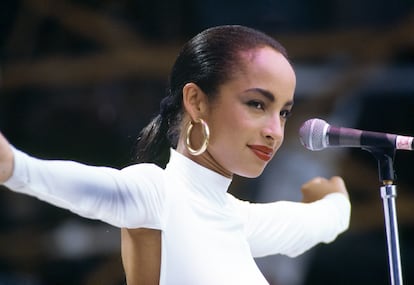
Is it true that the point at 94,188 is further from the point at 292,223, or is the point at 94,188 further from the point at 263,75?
the point at 292,223

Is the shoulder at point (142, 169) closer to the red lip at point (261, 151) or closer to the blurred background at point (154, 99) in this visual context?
the red lip at point (261, 151)

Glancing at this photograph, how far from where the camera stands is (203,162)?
3.64ft

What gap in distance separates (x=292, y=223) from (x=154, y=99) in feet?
3.81

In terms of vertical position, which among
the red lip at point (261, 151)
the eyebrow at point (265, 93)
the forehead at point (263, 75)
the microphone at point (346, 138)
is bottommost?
the red lip at point (261, 151)

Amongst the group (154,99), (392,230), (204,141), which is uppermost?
(154,99)

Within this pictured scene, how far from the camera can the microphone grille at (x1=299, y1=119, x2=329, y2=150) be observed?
1.14 metres

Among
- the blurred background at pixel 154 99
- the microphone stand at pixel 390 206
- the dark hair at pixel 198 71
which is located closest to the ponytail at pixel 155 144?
the dark hair at pixel 198 71

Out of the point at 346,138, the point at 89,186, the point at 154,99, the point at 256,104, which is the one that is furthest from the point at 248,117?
the point at 154,99

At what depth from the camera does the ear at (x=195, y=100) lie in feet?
3.59

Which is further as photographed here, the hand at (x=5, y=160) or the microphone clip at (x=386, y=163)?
the microphone clip at (x=386, y=163)

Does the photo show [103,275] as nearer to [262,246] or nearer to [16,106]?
[16,106]

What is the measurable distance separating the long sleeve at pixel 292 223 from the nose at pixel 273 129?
5.9 inches

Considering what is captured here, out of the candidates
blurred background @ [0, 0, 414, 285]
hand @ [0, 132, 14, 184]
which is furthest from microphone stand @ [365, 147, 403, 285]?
blurred background @ [0, 0, 414, 285]

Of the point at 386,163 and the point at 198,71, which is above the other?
the point at 198,71
